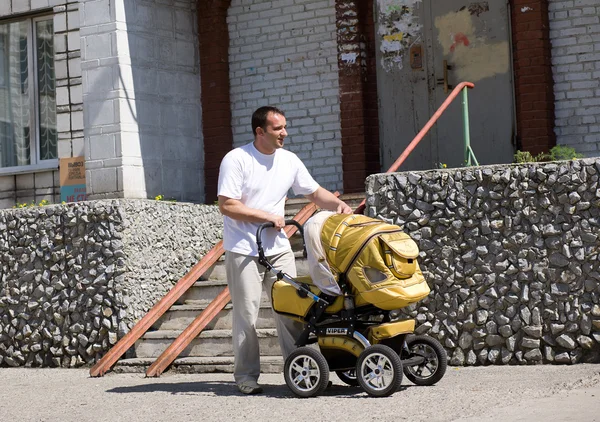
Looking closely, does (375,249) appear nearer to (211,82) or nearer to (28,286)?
(28,286)

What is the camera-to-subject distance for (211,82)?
13680mm

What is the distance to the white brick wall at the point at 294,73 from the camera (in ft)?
43.2

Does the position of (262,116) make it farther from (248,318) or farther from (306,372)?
(306,372)

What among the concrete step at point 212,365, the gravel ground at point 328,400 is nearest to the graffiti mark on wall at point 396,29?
the concrete step at point 212,365

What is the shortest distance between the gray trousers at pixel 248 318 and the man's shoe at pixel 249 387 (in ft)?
0.10

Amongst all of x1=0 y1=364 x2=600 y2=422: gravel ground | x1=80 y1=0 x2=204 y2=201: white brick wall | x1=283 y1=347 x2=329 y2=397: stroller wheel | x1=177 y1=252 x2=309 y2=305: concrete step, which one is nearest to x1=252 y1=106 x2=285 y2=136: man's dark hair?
x1=283 y1=347 x2=329 y2=397: stroller wheel

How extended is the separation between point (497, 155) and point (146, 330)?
4.44m

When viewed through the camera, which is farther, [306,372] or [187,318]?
[187,318]

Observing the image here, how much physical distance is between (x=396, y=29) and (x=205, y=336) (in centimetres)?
482

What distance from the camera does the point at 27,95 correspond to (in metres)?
14.0

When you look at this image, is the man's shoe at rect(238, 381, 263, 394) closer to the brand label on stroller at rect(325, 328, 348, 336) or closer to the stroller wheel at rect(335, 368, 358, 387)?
the stroller wheel at rect(335, 368, 358, 387)

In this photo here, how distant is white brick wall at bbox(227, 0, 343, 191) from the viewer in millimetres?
13172

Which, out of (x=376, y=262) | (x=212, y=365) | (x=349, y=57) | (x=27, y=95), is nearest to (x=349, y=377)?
(x=376, y=262)

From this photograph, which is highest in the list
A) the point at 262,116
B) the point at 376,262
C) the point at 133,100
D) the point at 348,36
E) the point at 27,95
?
the point at 348,36
